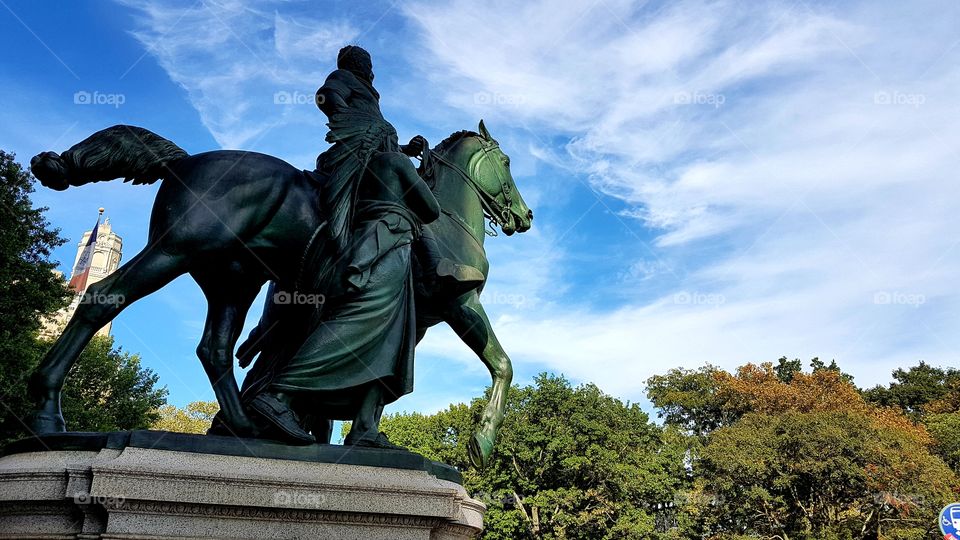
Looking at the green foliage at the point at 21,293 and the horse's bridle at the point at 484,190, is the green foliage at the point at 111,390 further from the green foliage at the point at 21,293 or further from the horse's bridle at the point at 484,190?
the horse's bridle at the point at 484,190

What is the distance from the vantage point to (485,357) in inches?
Answer: 282

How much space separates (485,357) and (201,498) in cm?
319

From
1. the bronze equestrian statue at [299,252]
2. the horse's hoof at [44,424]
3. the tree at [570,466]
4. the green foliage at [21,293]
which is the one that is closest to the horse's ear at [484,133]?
the bronze equestrian statue at [299,252]

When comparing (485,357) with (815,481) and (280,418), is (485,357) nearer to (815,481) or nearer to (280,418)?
(280,418)

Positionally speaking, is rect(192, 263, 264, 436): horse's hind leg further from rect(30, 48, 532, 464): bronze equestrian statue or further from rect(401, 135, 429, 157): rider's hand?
rect(401, 135, 429, 157): rider's hand

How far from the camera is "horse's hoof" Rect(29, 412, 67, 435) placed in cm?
501

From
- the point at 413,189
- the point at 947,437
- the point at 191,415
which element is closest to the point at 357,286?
the point at 413,189

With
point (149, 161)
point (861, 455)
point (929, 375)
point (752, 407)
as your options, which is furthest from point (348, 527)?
point (929, 375)

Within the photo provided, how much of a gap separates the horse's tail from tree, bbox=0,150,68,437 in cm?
1472

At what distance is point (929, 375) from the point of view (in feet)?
176

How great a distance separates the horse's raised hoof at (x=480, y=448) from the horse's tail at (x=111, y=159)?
11.2ft

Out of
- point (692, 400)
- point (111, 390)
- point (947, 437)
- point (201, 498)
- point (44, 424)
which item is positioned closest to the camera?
point (201, 498)

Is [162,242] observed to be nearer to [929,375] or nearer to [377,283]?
[377,283]

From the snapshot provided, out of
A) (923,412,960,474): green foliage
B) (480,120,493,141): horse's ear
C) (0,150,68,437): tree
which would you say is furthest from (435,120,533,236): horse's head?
(923,412,960,474): green foliage
